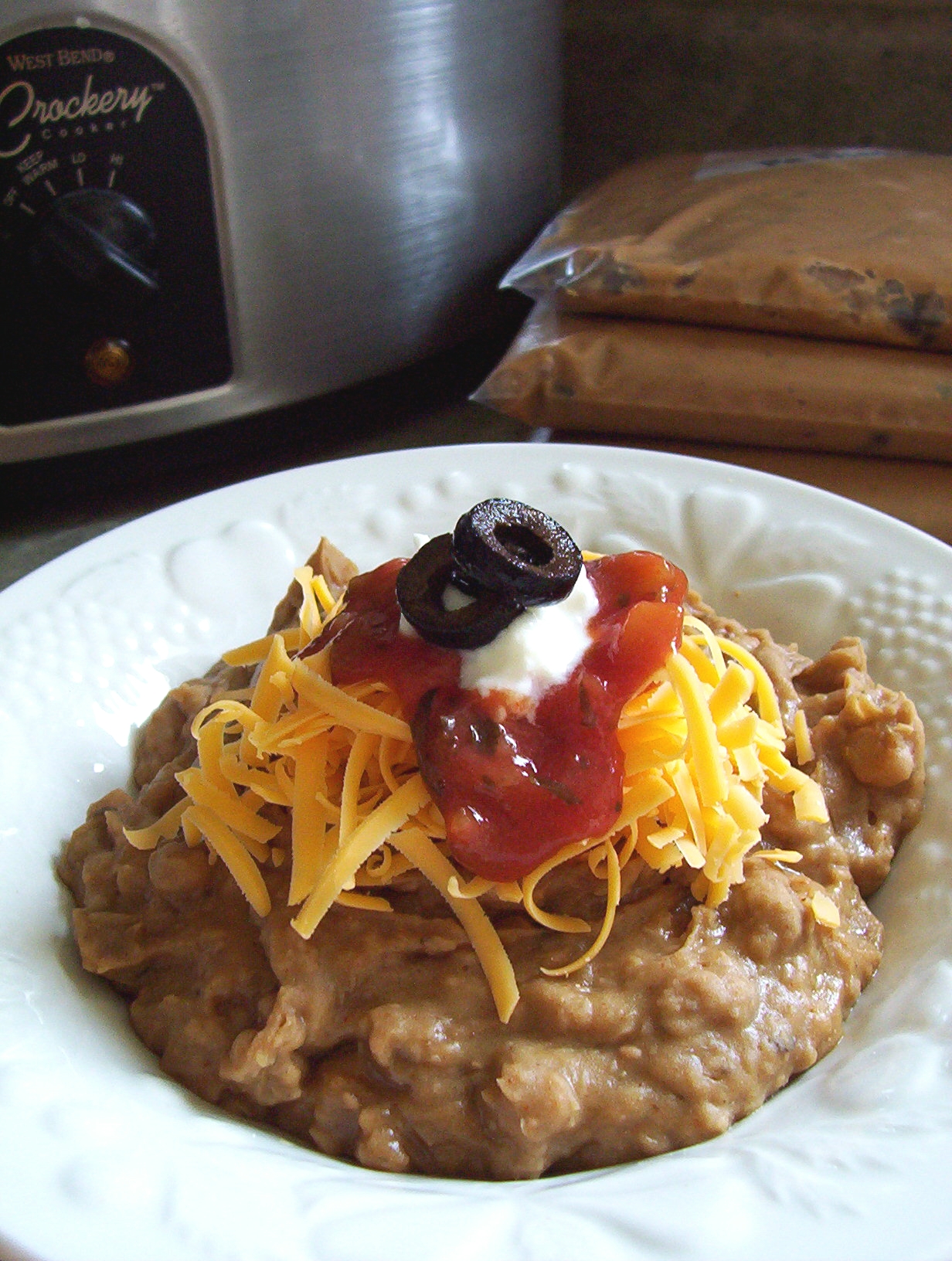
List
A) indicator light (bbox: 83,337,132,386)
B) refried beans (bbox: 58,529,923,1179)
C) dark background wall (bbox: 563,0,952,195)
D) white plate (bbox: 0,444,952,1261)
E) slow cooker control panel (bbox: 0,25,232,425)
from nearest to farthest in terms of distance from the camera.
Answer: white plate (bbox: 0,444,952,1261)
refried beans (bbox: 58,529,923,1179)
slow cooker control panel (bbox: 0,25,232,425)
indicator light (bbox: 83,337,132,386)
dark background wall (bbox: 563,0,952,195)

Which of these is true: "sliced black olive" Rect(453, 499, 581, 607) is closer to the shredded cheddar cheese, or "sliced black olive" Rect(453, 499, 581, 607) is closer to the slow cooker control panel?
the shredded cheddar cheese

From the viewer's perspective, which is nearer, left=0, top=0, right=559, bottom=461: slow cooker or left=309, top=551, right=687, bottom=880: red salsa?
left=309, top=551, right=687, bottom=880: red salsa

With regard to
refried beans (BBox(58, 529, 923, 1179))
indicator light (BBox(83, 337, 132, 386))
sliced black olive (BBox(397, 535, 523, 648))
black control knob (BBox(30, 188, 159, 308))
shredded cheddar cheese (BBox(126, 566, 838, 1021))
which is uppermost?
black control knob (BBox(30, 188, 159, 308))

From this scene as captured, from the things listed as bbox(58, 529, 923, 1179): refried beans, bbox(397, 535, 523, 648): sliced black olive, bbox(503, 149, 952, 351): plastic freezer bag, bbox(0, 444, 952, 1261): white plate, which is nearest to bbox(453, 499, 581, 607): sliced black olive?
bbox(397, 535, 523, 648): sliced black olive

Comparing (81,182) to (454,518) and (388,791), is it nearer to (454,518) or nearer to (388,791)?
(454,518)

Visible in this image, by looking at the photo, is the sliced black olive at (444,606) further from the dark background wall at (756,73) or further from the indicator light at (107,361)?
the dark background wall at (756,73)

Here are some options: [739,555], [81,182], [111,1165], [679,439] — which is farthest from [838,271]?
[111,1165]

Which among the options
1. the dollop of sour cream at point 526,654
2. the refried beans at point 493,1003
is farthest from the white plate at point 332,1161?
the dollop of sour cream at point 526,654
